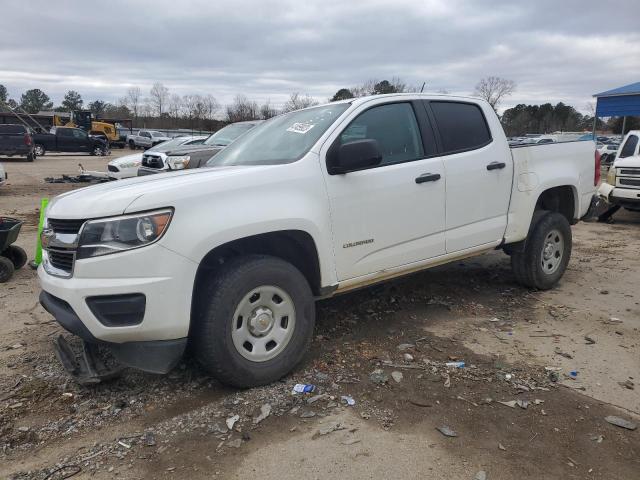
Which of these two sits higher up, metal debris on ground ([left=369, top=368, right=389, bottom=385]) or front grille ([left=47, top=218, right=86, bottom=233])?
front grille ([left=47, top=218, right=86, bottom=233])

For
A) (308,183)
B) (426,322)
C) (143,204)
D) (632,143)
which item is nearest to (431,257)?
(426,322)

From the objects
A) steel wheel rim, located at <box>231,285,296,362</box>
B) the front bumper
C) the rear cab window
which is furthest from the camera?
the rear cab window

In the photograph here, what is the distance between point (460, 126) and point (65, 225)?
3361mm

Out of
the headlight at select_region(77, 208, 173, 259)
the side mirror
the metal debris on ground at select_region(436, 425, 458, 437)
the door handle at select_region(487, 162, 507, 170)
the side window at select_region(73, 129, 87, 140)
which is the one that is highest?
the side window at select_region(73, 129, 87, 140)

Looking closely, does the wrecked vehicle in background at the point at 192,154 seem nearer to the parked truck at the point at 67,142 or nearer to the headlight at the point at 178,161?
the headlight at the point at 178,161

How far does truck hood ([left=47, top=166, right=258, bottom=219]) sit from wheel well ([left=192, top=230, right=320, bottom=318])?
0.45m

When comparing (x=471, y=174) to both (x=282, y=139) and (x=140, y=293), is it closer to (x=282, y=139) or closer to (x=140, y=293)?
(x=282, y=139)

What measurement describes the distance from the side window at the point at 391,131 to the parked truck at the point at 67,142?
32.0m

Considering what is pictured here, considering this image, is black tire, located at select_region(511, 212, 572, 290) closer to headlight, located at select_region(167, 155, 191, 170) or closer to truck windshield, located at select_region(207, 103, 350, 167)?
truck windshield, located at select_region(207, 103, 350, 167)

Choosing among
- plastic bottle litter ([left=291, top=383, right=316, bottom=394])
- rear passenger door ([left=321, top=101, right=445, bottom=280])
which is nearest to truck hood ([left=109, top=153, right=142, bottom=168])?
rear passenger door ([left=321, top=101, right=445, bottom=280])

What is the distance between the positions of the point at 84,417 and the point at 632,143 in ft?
40.6

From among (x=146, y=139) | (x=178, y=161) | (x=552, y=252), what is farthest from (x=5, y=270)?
(x=146, y=139)

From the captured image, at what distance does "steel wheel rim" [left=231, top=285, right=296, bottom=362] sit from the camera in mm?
3344

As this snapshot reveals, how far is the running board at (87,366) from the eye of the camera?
11.2ft
